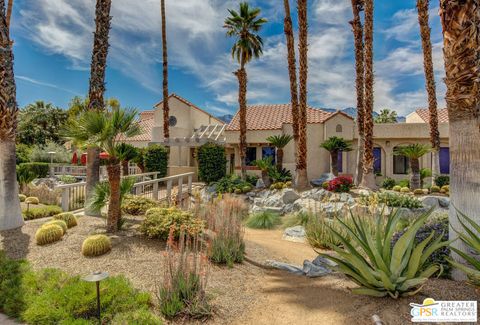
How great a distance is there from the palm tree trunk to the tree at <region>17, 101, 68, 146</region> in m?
38.8

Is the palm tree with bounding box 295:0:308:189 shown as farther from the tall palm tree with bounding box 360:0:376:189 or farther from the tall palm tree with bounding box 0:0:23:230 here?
the tall palm tree with bounding box 0:0:23:230

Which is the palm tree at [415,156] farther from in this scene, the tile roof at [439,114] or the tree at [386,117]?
the tree at [386,117]

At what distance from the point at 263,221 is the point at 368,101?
9.62 meters

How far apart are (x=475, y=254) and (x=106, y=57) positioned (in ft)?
38.9

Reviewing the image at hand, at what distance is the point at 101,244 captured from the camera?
6844 mm

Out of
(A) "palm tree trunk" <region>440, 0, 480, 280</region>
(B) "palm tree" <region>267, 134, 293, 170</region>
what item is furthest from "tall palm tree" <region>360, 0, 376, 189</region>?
(A) "palm tree trunk" <region>440, 0, 480, 280</region>

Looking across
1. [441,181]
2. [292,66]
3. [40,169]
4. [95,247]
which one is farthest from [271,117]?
[95,247]

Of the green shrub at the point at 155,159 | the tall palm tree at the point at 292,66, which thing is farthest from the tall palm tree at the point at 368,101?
the green shrub at the point at 155,159

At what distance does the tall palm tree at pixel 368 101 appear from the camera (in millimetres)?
17312

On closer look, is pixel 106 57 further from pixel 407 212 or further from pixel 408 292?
pixel 407 212

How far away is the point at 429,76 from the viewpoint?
59.8 ft

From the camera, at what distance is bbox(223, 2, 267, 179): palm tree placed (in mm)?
21719

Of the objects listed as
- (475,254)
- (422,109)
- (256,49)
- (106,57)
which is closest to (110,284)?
(475,254)

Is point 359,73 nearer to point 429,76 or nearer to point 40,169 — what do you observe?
point 429,76
